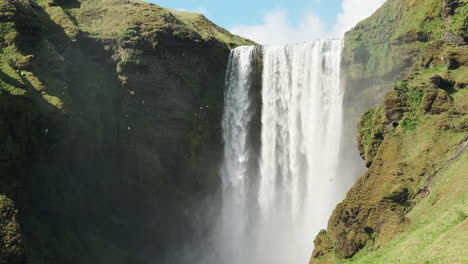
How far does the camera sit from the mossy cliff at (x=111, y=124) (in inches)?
1428

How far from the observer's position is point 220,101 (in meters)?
49.1

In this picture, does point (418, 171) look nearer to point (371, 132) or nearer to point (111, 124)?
point (371, 132)

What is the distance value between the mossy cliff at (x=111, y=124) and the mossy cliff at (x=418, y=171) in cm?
1975

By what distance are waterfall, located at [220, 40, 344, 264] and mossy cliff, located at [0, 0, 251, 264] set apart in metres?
2.49

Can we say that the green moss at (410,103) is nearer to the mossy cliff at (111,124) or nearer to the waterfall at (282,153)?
the waterfall at (282,153)

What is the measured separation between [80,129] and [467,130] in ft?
98.7

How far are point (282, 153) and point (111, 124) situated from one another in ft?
54.6

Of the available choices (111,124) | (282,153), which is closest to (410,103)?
(282,153)

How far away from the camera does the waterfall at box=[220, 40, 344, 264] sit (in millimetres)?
41219

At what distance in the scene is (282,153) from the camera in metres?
45.1

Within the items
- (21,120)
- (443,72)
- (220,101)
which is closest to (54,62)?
(21,120)

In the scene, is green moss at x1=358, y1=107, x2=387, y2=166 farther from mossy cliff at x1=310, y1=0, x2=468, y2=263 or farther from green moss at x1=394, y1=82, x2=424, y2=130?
green moss at x1=394, y1=82, x2=424, y2=130

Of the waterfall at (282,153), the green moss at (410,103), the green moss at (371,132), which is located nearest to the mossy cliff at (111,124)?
the waterfall at (282,153)

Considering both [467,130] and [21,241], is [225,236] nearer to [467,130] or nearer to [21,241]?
[21,241]
